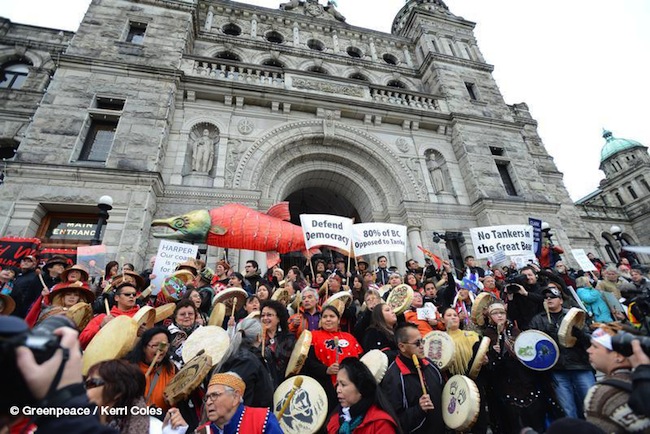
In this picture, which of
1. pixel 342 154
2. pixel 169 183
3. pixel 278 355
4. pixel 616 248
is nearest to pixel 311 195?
pixel 342 154

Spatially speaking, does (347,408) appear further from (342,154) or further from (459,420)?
(342,154)

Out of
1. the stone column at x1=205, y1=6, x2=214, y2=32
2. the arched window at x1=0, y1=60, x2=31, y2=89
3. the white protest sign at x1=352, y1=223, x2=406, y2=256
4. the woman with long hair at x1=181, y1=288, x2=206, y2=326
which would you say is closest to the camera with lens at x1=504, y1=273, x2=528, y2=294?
the white protest sign at x1=352, y1=223, x2=406, y2=256

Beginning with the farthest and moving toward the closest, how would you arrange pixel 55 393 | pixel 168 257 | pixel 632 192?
pixel 632 192, pixel 168 257, pixel 55 393

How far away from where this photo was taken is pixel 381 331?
145 inches

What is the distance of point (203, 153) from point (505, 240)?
10000mm

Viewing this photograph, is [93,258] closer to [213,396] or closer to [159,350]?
[159,350]

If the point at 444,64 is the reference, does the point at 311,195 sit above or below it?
below

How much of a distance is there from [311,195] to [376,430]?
12.8 metres

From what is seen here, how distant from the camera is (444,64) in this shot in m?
16.1

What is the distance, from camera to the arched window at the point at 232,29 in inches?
622

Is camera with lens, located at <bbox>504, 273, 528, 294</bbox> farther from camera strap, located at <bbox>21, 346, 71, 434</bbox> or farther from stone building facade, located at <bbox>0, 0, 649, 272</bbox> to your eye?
stone building facade, located at <bbox>0, 0, 649, 272</bbox>

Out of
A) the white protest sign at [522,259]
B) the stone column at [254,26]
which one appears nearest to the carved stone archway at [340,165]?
the white protest sign at [522,259]

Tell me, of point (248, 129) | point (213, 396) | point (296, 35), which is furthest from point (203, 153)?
point (296, 35)

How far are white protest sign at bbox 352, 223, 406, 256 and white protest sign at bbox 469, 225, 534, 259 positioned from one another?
2.17m
